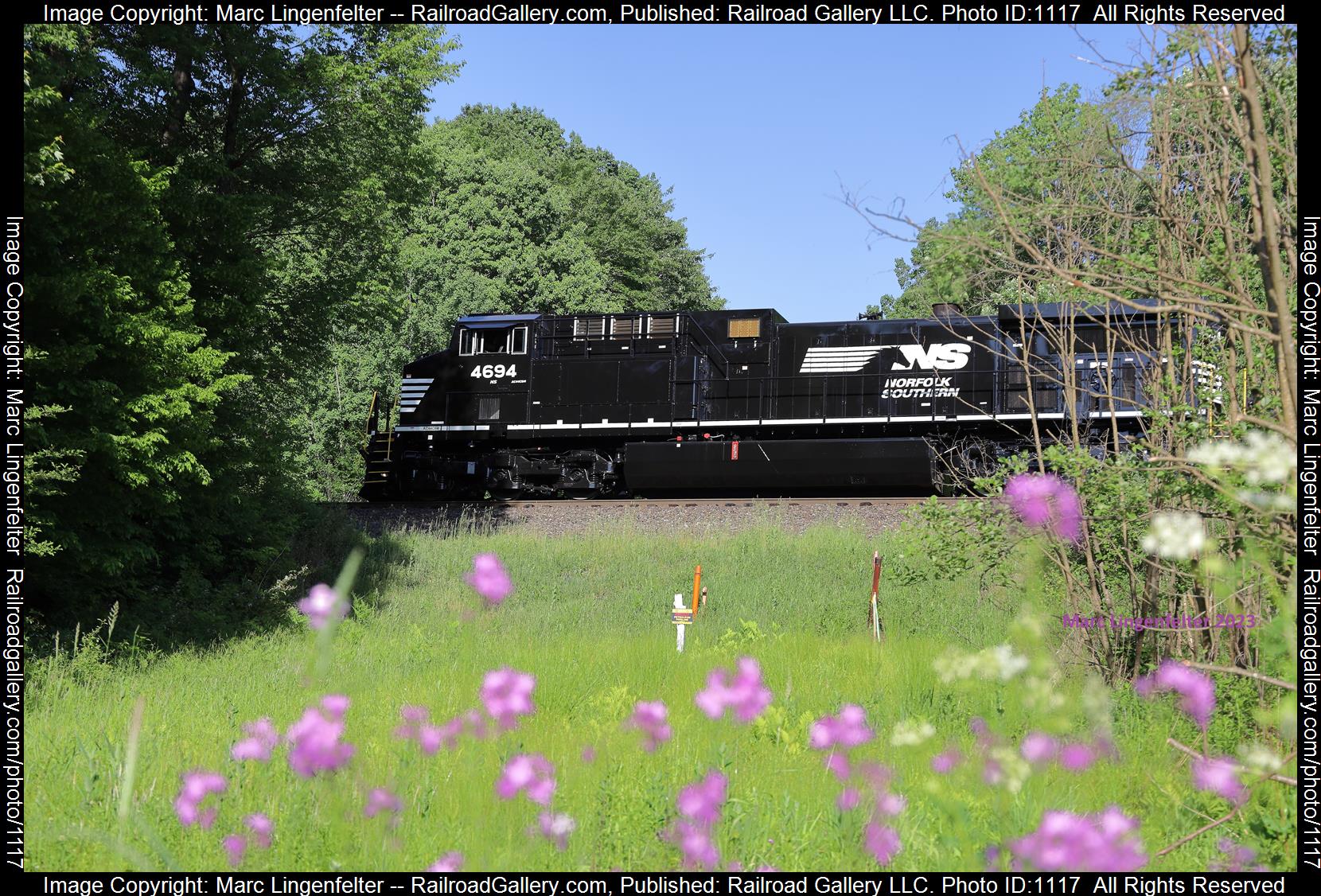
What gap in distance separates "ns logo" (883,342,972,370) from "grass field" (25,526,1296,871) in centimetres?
711

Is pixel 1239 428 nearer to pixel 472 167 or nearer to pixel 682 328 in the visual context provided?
pixel 682 328

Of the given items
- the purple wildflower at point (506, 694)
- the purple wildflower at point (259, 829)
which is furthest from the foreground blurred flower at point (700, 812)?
the purple wildflower at point (259, 829)

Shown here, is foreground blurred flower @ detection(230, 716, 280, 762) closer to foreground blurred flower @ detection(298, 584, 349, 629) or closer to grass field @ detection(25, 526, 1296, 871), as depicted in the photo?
grass field @ detection(25, 526, 1296, 871)

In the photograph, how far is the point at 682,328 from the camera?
20.5 m

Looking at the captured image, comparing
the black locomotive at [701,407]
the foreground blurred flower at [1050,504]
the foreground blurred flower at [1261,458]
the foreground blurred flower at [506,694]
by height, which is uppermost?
the black locomotive at [701,407]

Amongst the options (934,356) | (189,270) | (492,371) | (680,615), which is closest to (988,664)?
(680,615)

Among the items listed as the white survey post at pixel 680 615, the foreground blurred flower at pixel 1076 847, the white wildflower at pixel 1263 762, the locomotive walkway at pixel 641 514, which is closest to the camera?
the foreground blurred flower at pixel 1076 847

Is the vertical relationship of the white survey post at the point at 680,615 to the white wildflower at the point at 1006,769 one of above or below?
below

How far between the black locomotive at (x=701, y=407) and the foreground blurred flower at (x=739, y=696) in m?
16.3

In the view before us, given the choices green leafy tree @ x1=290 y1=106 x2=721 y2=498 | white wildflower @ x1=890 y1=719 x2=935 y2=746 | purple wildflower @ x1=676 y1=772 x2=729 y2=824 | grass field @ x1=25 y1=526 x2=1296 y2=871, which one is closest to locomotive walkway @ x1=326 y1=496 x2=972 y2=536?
grass field @ x1=25 y1=526 x2=1296 y2=871

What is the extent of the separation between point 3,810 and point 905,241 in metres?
4.73

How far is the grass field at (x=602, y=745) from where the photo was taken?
3.83 metres

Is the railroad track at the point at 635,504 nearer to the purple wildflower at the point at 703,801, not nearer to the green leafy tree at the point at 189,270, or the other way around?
the green leafy tree at the point at 189,270

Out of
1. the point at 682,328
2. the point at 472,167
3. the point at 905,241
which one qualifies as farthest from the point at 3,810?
the point at 472,167
